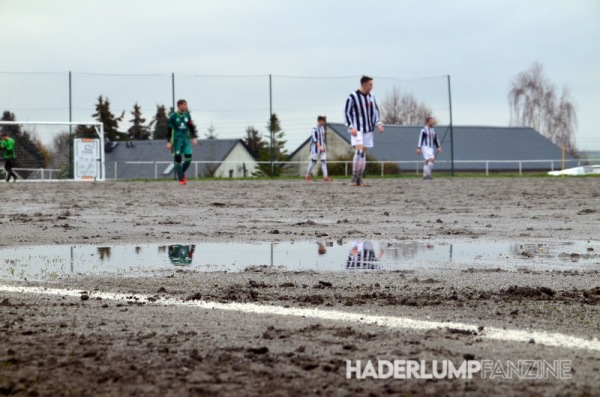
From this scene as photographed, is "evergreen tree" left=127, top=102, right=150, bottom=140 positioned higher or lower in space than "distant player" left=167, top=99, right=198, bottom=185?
higher

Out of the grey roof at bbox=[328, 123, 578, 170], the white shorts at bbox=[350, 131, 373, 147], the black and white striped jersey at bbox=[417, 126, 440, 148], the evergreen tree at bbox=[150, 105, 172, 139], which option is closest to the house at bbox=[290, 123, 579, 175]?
the grey roof at bbox=[328, 123, 578, 170]

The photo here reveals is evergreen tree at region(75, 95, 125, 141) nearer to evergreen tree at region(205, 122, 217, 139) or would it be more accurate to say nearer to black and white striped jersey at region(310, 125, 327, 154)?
evergreen tree at region(205, 122, 217, 139)

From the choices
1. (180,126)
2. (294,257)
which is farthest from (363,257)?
(180,126)

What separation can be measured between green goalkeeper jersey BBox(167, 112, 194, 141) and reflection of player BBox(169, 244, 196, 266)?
14926 millimetres

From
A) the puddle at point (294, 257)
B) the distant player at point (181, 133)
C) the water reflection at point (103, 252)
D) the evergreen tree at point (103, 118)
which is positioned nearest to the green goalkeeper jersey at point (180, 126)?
the distant player at point (181, 133)

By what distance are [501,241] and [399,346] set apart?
15.9 feet

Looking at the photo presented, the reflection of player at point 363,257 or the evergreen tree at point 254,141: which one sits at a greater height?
the evergreen tree at point 254,141

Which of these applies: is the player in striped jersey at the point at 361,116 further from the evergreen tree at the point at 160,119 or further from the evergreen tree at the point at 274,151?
the evergreen tree at the point at 160,119

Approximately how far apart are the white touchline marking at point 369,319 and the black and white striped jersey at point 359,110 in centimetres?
1582

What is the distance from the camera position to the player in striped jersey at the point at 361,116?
2044 cm

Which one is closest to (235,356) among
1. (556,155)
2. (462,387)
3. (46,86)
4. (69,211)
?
(462,387)

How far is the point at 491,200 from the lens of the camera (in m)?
14.6

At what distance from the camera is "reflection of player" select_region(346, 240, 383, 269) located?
20.7 feet

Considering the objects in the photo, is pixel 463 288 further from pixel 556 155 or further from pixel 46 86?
pixel 556 155
